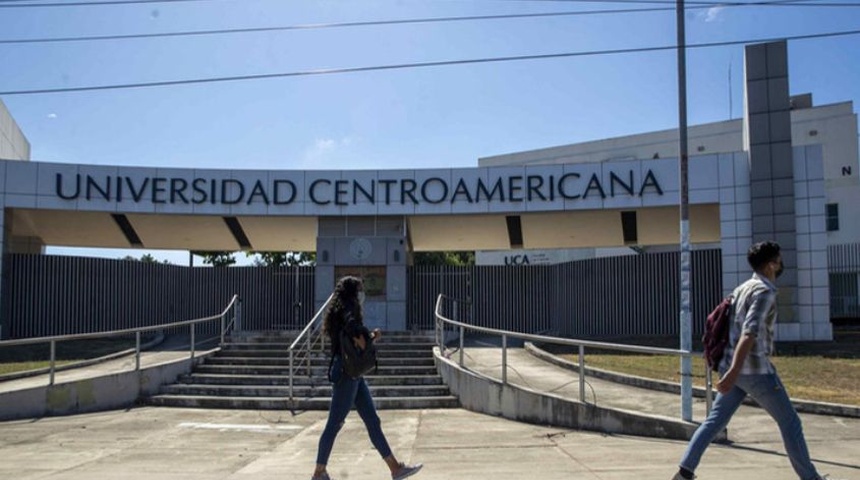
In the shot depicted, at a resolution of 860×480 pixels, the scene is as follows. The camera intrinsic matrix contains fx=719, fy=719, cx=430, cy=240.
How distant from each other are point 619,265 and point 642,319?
1.52m

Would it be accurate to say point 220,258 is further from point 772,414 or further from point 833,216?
point 772,414

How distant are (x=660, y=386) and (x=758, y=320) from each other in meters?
6.04

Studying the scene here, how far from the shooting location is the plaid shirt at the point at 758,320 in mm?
4645

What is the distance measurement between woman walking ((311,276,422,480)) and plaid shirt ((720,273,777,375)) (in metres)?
2.62

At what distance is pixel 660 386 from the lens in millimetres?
10328

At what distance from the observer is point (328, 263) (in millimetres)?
19094

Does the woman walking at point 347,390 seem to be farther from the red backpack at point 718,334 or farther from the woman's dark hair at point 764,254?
the woman's dark hair at point 764,254

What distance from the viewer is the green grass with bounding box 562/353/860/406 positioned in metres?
9.58

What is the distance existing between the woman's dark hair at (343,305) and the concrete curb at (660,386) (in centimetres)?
561

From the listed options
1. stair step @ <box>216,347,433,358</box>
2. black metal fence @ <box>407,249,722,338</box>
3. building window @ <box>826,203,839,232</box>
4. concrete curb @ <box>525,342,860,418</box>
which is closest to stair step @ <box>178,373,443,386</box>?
stair step @ <box>216,347,433,358</box>

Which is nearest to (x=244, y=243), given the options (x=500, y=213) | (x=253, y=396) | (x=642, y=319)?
(x=500, y=213)

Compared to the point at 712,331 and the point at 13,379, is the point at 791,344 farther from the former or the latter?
the point at 13,379

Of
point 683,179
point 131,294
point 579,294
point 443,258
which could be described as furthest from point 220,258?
point 683,179

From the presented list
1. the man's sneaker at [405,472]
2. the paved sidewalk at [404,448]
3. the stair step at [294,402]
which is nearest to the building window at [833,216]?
the paved sidewalk at [404,448]
